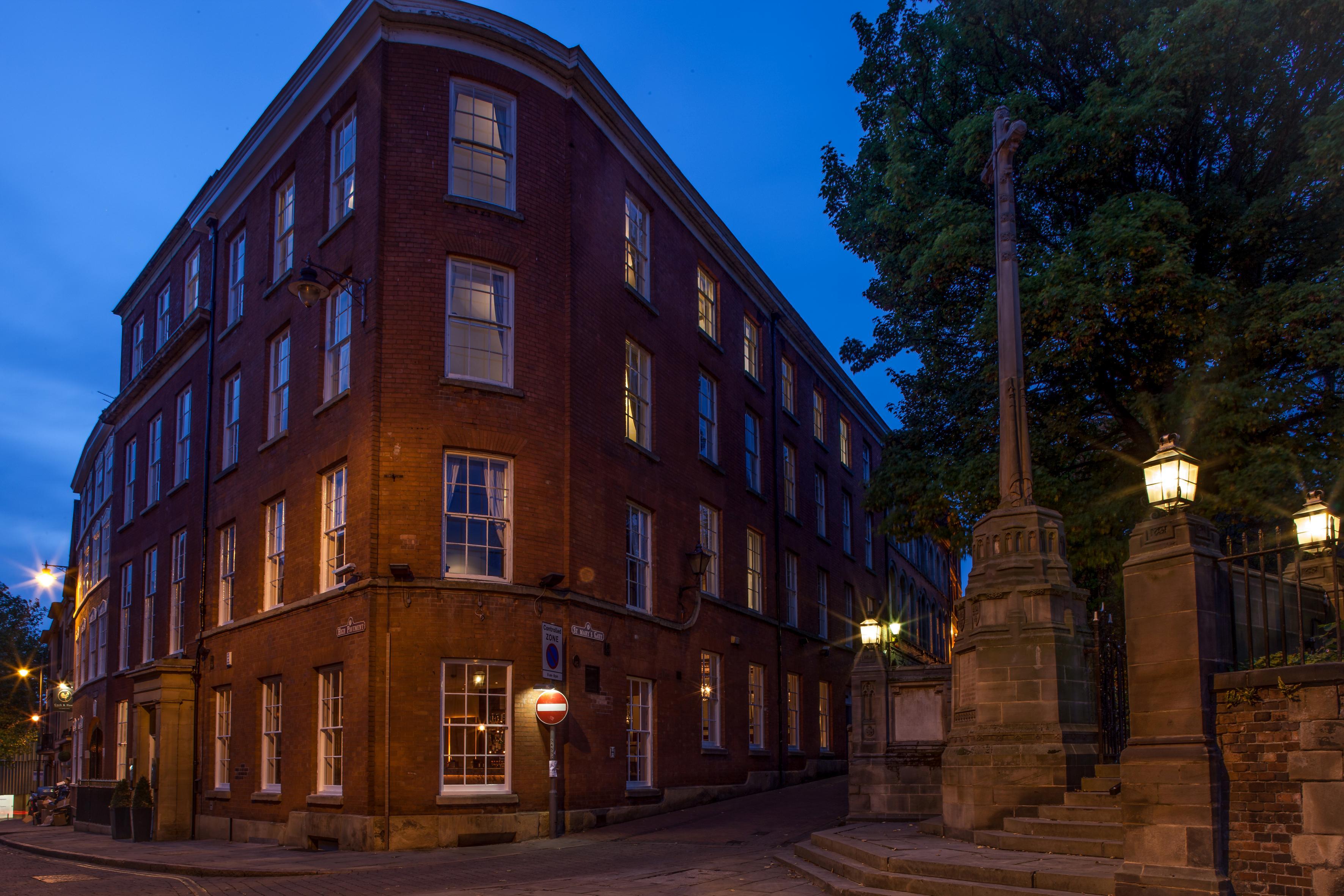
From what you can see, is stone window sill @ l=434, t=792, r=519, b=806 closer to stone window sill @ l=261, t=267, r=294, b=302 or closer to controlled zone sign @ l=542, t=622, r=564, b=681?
controlled zone sign @ l=542, t=622, r=564, b=681

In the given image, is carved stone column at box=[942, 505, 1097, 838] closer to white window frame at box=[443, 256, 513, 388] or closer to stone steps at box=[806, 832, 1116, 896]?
stone steps at box=[806, 832, 1116, 896]

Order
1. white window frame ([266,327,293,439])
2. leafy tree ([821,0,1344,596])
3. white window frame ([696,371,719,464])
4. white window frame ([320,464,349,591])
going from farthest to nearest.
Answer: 1. white window frame ([696,371,719,464])
2. white window frame ([266,327,293,439])
3. white window frame ([320,464,349,591])
4. leafy tree ([821,0,1344,596])

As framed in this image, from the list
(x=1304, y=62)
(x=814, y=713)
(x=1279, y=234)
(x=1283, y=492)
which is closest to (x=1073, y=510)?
(x=1283, y=492)

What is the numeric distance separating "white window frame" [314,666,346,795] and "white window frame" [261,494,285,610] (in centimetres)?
318

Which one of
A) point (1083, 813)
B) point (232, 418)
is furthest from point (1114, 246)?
point (232, 418)

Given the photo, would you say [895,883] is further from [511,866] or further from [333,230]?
[333,230]

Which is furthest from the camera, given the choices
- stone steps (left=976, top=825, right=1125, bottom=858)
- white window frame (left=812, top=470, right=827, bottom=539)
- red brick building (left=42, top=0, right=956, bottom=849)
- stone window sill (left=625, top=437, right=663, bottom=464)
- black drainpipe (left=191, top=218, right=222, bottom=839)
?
white window frame (left=812, top=470, right=827, bottom=539)

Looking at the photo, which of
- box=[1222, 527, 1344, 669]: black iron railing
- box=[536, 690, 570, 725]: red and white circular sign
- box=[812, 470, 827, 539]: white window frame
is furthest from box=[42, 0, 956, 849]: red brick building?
box=[1222, 527, 1344, 669]: black iron railing

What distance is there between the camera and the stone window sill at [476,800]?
17.5m

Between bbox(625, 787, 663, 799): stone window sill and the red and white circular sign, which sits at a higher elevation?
the red and white circular sign

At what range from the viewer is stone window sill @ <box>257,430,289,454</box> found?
22062mm

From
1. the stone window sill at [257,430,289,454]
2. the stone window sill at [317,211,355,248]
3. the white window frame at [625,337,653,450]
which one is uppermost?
the stone window sill at [317,211,355,248]

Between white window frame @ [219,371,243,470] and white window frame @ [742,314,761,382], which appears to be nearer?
white window frame @ [219,371,243,470]

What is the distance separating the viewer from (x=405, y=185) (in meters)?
19.6
